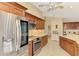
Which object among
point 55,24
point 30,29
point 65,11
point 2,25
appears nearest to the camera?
point 2,25

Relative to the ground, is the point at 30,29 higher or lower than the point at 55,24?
lower

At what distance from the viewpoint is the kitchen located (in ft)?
6.19

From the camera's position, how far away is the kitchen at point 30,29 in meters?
1.89

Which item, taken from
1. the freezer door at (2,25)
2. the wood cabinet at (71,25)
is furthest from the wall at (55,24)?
the freezer door at (2,25)

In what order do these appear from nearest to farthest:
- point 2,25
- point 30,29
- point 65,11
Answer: point 2,25, point 30,29, point 65,11

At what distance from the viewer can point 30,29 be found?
171 inches

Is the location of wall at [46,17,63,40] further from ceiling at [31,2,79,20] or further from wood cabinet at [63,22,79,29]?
wood cabinet at [63,22,79,29]

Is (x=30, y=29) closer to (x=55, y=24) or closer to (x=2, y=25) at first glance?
(x=55, y=24)

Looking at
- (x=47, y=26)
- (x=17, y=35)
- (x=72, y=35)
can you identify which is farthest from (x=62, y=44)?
(x=17, y=35)

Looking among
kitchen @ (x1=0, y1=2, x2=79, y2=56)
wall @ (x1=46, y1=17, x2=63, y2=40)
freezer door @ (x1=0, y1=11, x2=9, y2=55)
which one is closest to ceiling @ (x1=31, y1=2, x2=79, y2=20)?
kitchen @ (x1=0, y1=2, x2=79, y2=56)

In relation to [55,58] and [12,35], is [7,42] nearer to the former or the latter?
[12,35]

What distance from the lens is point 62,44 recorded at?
5.98 meters

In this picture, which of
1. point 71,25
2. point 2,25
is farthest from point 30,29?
point 2,25

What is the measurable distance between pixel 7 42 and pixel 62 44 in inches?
176
